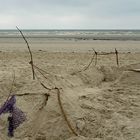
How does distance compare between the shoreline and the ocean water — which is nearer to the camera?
the shoreline

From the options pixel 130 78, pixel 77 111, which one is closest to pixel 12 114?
pixel 77 111

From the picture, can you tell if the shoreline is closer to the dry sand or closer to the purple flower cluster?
the dry sand

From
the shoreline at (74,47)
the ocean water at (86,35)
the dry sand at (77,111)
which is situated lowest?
the ocean water at (86,35)

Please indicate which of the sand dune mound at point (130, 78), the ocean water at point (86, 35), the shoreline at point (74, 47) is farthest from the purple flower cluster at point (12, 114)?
the ocean water at point (86, 35)

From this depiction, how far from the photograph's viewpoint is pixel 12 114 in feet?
21.9

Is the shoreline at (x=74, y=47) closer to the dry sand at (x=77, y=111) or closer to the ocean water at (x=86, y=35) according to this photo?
the ocean water at (x=86, y=35)

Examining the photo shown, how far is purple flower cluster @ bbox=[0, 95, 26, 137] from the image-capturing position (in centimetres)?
654

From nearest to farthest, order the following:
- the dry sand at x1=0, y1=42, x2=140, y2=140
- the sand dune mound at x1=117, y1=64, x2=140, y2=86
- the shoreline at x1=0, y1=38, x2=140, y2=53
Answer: the dry sand at x1=0, y1=42, x2=140, y2=140 < the sand dune mound at x1=117, y1=64, x2=140, y2=86 < the shoreline at x1=0, y1=38, x2=140, y2=53

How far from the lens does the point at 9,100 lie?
273 inches

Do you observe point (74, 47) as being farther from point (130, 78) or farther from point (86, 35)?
point (86, 35)

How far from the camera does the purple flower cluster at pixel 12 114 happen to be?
6539mm

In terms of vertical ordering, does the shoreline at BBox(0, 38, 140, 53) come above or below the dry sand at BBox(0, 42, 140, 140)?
below

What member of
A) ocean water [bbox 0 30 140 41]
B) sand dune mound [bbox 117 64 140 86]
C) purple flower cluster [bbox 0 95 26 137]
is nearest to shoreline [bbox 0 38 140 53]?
ocean water [bbox 0 30 140 41]

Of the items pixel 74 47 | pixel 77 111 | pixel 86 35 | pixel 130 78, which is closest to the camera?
pixel 77 111
